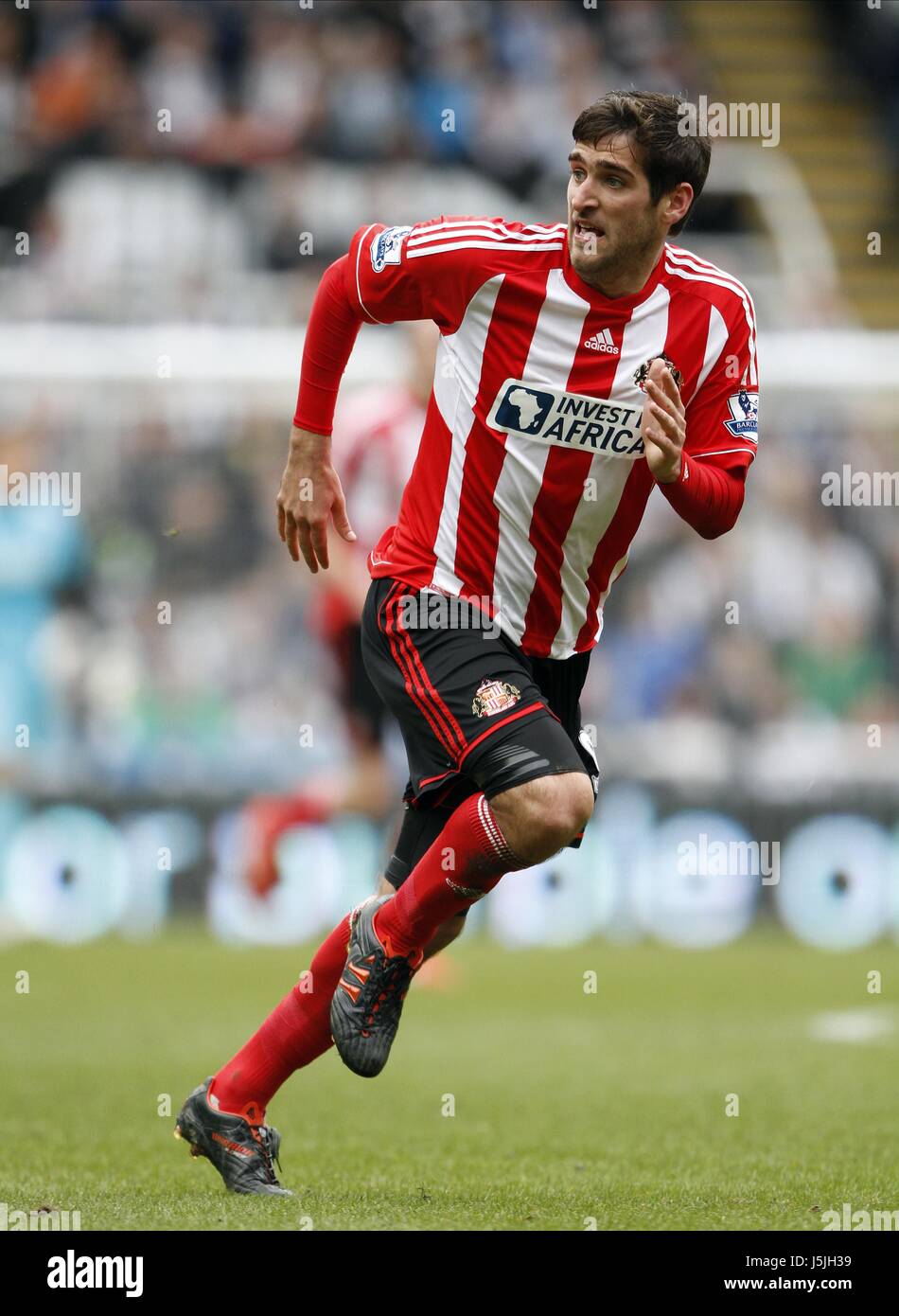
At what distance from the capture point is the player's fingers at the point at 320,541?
4.68 meters

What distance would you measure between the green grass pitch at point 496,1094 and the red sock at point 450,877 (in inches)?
23.4

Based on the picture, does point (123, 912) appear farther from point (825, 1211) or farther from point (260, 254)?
point (825, 1211)

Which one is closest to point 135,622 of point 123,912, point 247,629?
point 247,629

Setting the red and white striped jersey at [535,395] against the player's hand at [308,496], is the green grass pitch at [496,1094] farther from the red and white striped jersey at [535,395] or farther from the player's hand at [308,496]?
the player's hand at [308,496]

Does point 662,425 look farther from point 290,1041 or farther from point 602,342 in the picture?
point 290,1041

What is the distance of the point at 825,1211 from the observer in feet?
13.9

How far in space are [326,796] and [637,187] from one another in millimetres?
5373

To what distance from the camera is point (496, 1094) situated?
21.1 ft

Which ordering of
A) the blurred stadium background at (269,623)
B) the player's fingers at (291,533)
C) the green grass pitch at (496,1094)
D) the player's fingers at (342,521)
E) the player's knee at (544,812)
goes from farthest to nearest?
1. the blurred stadium background at (269,623)
2. the player's fingers at (342,521)
3. the player's fingers at (291,533)
4. the green grass pitch at (496,1094)
5. the player's knee at (544,812)

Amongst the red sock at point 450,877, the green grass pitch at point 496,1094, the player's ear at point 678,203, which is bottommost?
the green grass pitch at point 496,1094

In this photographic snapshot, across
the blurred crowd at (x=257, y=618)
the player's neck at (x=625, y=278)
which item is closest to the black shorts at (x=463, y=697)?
the player's neck at (x=625, y=278)

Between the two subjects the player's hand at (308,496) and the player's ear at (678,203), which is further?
the player's hand at (308,496)

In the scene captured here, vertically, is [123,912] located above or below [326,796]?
below

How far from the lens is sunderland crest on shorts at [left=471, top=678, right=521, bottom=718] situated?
440cm
